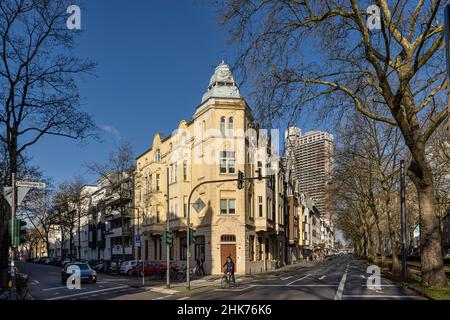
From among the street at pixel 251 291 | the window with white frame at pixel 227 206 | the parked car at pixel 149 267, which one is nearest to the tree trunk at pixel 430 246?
the street at pixel 251 291

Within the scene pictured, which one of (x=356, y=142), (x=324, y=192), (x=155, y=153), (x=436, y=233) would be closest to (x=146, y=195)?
(x=155, y=153)

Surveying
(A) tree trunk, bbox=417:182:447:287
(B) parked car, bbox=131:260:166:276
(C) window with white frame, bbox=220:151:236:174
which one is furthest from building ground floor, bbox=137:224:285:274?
(A) tree trunk, bbox=417:182:447:287

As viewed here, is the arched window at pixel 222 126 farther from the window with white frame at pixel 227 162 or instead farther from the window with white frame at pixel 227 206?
the window with white frame at pixel 227 206

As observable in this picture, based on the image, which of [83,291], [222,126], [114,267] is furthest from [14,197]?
[114,267]

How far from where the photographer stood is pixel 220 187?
144 feet

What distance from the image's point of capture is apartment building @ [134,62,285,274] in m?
43.0

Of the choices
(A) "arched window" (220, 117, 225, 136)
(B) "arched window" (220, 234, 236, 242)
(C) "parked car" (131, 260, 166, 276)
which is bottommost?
(C) "parked car" (131, 260, 166, 276)

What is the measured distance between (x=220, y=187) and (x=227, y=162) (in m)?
2.36

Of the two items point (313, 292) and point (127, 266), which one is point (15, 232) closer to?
point (313, 292)

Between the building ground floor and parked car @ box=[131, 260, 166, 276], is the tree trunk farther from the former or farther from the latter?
parked car @ box=[131, 260, 166, 276]

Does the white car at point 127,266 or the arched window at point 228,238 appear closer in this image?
the arched window at point 228,238

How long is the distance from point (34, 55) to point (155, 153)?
34958 millimetres

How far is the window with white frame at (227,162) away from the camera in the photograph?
4390cm
